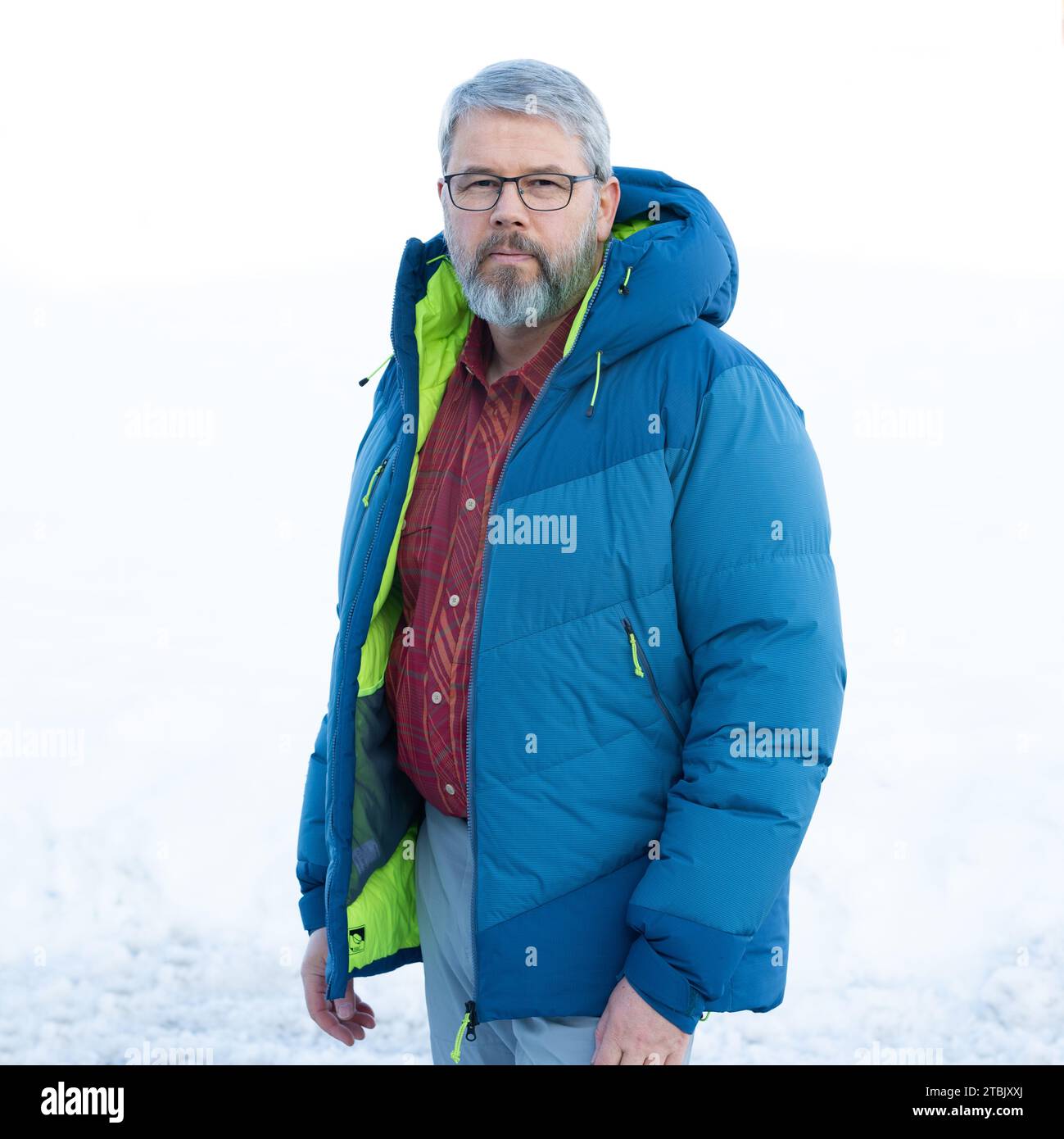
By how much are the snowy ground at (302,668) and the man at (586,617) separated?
1.73 metres

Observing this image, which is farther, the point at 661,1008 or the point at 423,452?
the point at 423,452

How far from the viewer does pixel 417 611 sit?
176 cm

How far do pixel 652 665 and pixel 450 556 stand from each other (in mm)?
376

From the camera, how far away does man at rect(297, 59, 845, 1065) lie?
4.79ft

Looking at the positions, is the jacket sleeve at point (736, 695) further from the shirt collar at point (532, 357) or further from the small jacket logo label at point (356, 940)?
the small jacket logo label at point (356, 940)

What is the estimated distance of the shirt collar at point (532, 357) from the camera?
1688mm

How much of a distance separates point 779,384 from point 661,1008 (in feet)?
2.86

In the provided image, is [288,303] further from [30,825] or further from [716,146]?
[30,825]

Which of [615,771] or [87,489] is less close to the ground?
[615,771]

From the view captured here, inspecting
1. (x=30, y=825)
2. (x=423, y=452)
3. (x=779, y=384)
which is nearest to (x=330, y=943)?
(x=423, y=452)

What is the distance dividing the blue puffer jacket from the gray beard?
0.36ft

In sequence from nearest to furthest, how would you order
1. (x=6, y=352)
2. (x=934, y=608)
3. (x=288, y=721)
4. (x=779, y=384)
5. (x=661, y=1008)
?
1. (x=661, y=1008)
2. (x=779, y=384)
3. (x=288, y=721)
4. (x=934, y=608)
5. (x=6, y=352)

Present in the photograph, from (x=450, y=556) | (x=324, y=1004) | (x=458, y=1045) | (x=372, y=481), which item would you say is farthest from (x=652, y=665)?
(x=324, y=1004)

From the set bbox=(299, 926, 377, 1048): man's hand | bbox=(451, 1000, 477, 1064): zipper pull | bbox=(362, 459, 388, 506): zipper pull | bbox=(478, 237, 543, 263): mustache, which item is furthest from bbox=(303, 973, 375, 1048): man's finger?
bbox=(478, 237, 543, 263): mustache
